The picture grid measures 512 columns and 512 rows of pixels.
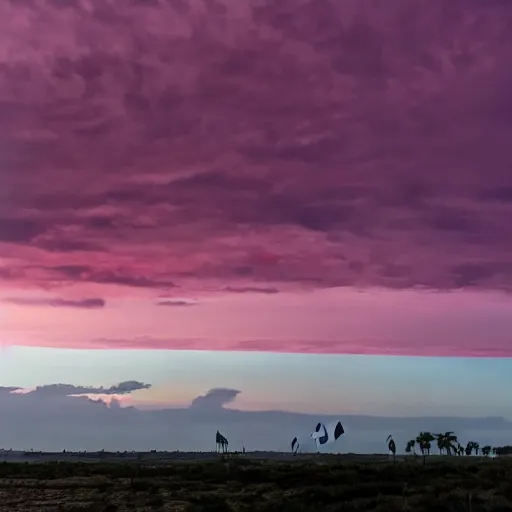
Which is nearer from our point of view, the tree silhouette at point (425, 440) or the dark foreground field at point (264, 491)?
the dark foreground field at point (264, 491)

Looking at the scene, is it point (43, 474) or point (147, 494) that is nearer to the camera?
point (147, 494)

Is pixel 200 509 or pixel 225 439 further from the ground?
pixel 225 439

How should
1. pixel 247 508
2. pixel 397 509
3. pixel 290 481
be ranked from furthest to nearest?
1. pixel 290 481
2. pixel 247 508
3. pixel 397 509

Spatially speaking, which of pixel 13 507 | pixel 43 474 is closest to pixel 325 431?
pixel 43 474

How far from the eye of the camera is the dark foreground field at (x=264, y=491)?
4219cm

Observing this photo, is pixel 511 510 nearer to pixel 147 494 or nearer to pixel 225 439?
pixel 147 494

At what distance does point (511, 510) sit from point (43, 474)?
68.2 metres

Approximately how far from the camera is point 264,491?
60500 millimetres

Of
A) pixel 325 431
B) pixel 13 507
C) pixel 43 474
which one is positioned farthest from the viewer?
pixel 325 431

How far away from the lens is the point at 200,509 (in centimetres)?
4191

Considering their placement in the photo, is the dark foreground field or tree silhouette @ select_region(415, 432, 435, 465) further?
tree silhouette @ select_region(415, 432, 435, 465)

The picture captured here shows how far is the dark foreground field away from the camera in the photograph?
42188 millimetres

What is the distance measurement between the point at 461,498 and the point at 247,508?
1191cm

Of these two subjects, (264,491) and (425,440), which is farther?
(425,440)
